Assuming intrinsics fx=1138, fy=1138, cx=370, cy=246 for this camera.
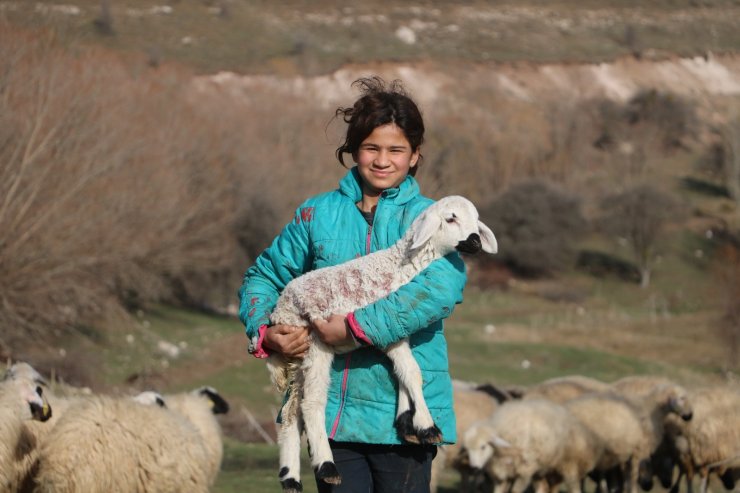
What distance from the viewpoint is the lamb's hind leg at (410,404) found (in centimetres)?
475

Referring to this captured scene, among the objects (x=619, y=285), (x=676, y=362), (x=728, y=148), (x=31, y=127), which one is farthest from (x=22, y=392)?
(x=728, y=148)

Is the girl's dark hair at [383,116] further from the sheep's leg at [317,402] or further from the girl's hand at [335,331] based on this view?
the sheep's leg at [317,402]

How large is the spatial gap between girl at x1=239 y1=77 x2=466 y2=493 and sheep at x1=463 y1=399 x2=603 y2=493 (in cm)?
808

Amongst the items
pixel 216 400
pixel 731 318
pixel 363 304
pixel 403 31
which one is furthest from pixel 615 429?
pixel 403 31

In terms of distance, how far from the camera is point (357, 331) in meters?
4.76

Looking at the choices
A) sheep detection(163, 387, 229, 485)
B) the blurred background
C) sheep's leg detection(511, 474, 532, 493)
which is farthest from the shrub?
sheep detection(163, 387, 229, 485)

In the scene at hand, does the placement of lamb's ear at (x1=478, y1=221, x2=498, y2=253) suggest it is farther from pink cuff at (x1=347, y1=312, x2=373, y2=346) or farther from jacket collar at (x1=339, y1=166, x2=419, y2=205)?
pink cuff at (x1=347, y1=312, x2=373, y2=346)

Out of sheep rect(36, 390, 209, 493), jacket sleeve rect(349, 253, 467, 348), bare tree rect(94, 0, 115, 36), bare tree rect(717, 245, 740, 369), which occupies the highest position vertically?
bare tree rect(94, 0, 115, 36)

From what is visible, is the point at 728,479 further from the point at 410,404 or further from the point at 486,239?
the point at 410,404

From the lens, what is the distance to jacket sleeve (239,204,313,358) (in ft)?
16.9

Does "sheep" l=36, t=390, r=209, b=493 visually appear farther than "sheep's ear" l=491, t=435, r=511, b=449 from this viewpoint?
No

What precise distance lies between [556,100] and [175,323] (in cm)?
6343

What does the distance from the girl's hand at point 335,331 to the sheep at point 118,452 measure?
177 inches

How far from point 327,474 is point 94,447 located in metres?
4.52
